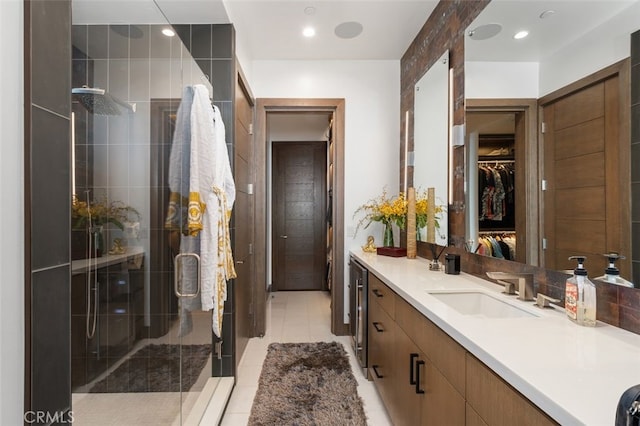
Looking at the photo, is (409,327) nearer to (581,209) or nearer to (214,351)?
(581,209)

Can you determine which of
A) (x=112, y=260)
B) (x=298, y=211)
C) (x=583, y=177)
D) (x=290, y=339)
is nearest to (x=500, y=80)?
(x=583, y=177)

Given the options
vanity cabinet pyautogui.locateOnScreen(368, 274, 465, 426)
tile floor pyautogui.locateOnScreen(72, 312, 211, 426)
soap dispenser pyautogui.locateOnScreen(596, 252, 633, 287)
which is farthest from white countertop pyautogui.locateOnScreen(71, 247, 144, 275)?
soap dispenser pyautogui.locateOnScreen(596, 252, 633, 287)

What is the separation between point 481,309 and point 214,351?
1.78 meters

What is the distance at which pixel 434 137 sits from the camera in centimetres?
240

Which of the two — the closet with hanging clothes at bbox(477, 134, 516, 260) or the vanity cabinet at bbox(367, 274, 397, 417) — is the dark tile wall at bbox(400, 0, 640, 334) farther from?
the vanity cabinet at bbox(367, 274, 397, 417)

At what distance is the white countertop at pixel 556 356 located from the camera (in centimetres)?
62

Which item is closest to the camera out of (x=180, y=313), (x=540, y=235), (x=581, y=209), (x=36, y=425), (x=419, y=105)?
(x=36, y=425)

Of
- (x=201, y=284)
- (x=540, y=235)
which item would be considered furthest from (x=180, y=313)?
(x=540, y=235)

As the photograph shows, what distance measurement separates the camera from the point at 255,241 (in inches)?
121

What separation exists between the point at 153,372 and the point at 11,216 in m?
1.33

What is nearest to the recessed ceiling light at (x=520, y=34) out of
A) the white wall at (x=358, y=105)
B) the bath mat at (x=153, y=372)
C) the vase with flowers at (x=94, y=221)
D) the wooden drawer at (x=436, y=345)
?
the wooden drawer at (x=436, y=345)

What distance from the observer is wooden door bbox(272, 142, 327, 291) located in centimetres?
498

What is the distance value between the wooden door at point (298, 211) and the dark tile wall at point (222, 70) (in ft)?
9.00

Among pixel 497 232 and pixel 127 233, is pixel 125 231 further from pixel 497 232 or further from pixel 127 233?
pixel 497 232
